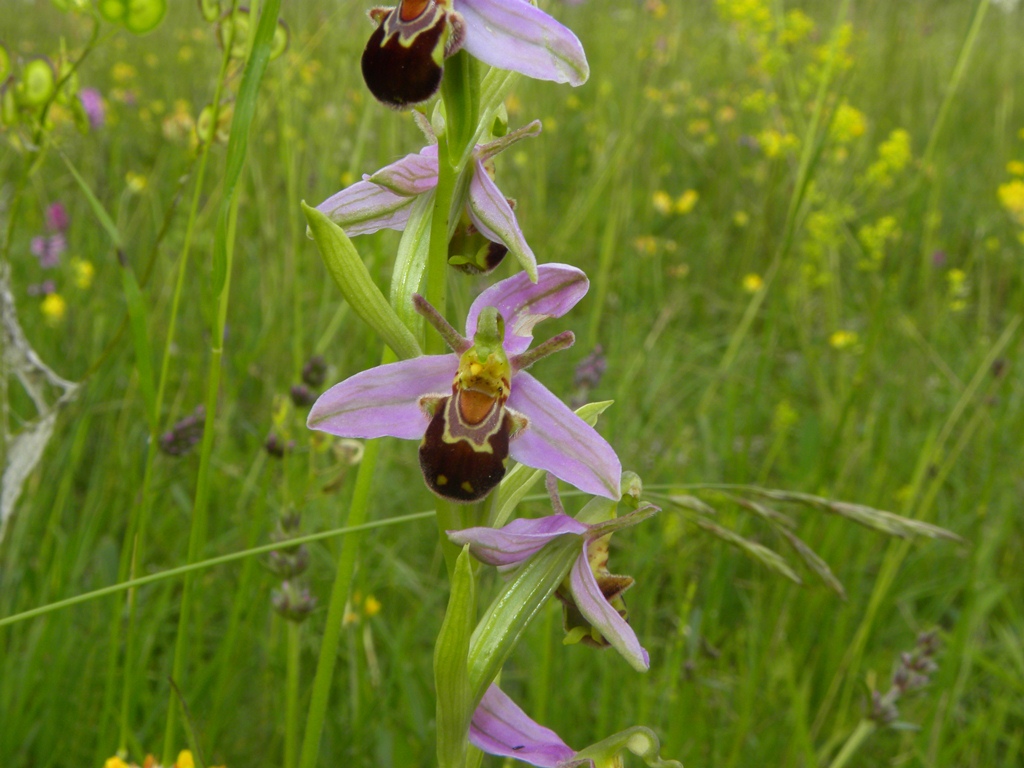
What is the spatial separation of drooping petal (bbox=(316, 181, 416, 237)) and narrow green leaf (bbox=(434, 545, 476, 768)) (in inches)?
19.8

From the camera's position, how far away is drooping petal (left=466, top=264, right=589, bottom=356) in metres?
1.24

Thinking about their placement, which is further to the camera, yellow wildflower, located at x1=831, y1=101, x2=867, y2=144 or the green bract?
yellow wildflower, located at x1=831, y1=101, x2=867, y2=144

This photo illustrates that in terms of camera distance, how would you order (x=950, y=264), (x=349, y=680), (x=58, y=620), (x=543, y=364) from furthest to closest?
(x=950, y=264) < (x=543, y=364) < (x=349, y=680) < (x=58, y=620)

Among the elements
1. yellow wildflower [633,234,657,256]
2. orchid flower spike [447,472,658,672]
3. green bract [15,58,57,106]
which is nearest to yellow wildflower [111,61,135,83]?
yellow wildflower [633,234,657,256]

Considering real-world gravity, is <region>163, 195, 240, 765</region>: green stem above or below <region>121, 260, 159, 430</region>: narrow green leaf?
below

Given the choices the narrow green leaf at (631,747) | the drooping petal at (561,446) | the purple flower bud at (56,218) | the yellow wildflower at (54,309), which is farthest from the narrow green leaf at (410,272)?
the purple flower bud at (56,218)

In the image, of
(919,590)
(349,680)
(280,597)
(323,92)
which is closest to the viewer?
(280,597)

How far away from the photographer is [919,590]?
7.95ft

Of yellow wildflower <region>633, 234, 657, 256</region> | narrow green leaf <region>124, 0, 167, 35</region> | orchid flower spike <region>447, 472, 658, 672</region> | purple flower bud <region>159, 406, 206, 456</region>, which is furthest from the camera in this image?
yellow wildflower <region>633, 234, 657, 256</region>

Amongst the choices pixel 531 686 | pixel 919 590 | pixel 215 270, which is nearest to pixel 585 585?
pixel 215 270

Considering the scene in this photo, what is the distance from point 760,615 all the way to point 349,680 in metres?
0.93

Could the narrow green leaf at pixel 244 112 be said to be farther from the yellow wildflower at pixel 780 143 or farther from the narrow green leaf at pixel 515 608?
the yellow wildflower at pixel 780 143

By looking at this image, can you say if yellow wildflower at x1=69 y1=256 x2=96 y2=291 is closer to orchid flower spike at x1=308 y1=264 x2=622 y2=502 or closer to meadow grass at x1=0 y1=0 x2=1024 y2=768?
meadow grass at x1=0 y1=0 x2=1024 y2=768

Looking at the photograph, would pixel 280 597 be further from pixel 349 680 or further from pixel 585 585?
pixel 585 585
